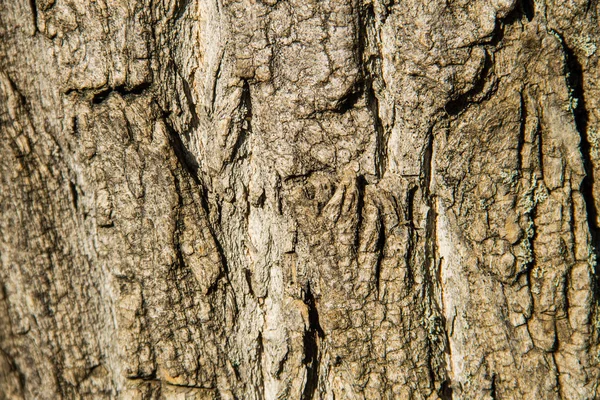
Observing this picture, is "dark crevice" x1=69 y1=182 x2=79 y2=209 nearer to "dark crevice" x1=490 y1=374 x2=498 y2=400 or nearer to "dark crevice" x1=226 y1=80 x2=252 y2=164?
"dark crevice" x1=226 y1=80 x2=252 y2=164

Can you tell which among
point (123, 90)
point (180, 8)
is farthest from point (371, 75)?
point (123, 90)

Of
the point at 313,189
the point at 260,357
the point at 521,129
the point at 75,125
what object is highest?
the point at 75,125

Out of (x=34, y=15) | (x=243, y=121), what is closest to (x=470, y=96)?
(x=243, y=121)

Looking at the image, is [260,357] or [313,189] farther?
[260,357]

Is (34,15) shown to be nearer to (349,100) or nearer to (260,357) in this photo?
(349,100)

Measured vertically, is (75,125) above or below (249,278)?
above

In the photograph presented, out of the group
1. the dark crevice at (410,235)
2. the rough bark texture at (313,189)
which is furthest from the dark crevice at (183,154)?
the dark crevice at (410,235)

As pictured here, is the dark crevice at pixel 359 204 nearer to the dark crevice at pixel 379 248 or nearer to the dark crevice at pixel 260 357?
the dark crevice at pixel 379 248
